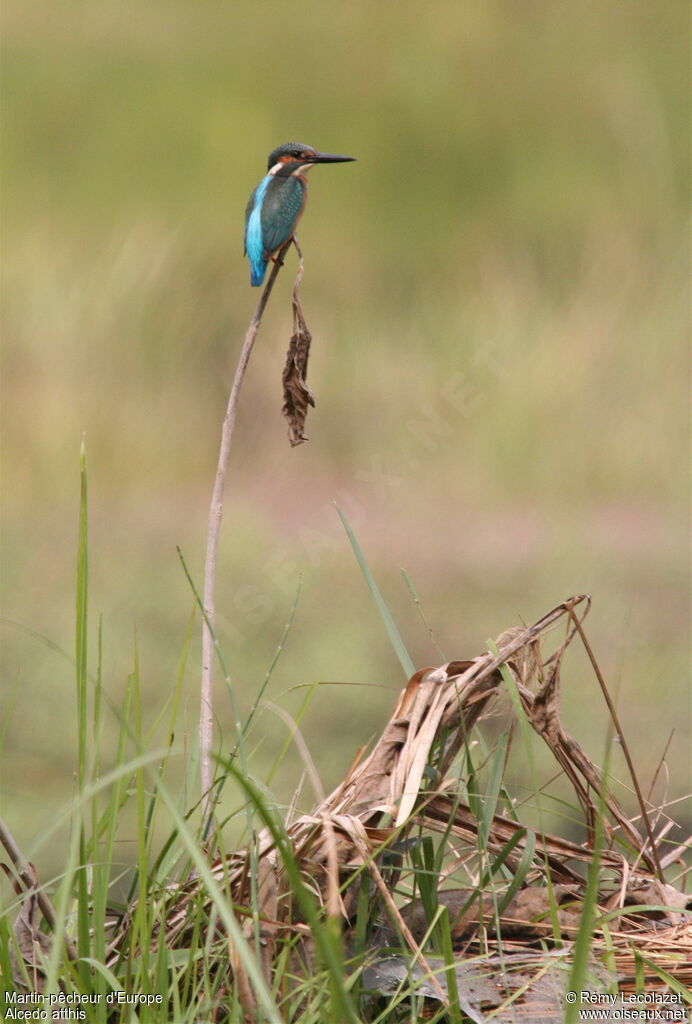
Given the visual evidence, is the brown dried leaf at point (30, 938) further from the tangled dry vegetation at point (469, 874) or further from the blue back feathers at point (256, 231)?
the blue back feathers at point (256, 231)

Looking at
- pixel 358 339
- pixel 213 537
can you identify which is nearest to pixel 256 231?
pixel 213 537

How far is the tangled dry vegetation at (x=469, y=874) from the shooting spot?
34cm

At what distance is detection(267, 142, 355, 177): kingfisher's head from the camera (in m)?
0.49

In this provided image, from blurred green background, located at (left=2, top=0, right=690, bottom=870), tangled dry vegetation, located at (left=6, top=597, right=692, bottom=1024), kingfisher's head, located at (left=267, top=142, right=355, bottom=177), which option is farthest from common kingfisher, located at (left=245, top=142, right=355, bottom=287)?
blurred green background, located at (left=2, top=0, right=690, bottom=870)

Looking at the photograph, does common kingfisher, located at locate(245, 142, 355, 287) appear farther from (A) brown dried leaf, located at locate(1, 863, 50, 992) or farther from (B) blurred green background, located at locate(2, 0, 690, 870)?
(B) blurred green background, located at locate(2, 0, 690, 870)

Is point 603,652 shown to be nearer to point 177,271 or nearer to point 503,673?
point 177,271

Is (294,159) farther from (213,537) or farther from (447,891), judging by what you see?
(447,891)

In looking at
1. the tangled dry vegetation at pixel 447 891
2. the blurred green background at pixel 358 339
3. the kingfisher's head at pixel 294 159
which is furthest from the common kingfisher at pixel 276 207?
the blurred green background at pixel 358 339

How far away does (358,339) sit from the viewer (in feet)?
4.96

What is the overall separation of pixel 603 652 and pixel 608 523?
21cm

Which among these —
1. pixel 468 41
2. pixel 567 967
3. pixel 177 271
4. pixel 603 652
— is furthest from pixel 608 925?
pixel 468 41

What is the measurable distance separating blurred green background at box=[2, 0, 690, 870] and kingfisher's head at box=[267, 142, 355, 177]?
874mm

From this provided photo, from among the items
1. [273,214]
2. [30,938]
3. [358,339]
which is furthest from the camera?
[358,339]

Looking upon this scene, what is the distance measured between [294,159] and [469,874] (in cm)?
34
